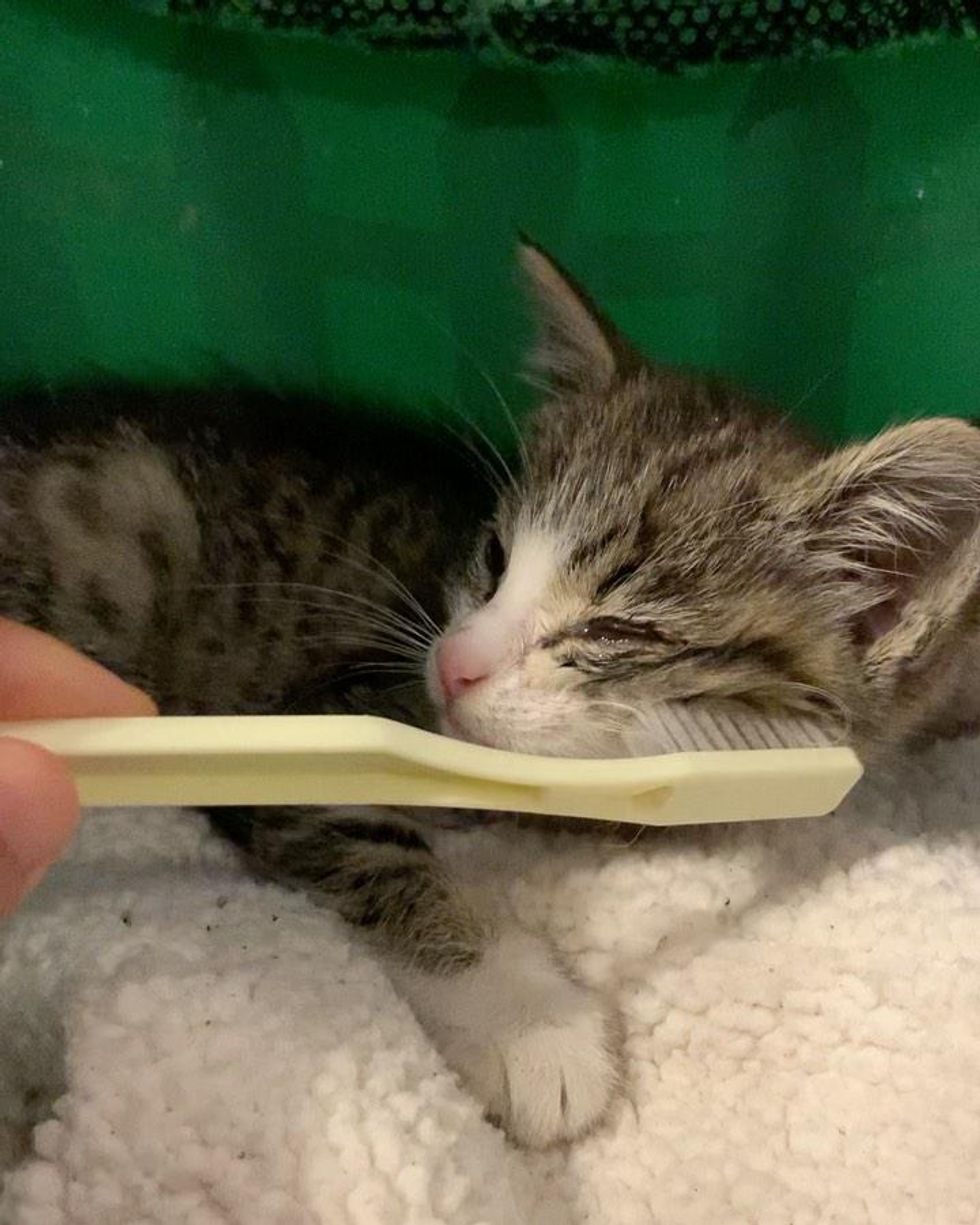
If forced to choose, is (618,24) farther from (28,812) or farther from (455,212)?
(28,812)

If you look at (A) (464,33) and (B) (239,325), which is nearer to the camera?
(A) (464,33)

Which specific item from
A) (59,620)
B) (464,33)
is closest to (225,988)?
(59,620)

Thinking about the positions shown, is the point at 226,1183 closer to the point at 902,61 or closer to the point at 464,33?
the point at 464,33

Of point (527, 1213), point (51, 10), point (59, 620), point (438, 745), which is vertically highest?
point (51, 10)

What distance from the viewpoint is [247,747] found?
2.31 ft

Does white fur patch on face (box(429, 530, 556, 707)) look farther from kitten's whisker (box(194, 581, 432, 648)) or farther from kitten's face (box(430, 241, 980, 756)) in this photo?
kitten's whisker (box(194, 581, 432, 648))

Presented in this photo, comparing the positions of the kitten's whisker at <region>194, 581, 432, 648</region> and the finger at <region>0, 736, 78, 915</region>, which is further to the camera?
the kitten's whisker at <region>194, 581, 432, 648</region>

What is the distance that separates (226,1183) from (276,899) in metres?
0.29

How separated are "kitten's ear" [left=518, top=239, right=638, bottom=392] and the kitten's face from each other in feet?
0.53

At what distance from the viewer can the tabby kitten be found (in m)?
0.95

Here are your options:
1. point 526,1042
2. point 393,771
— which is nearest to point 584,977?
point 526,1042

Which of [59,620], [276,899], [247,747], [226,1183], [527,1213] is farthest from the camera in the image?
[59,620]

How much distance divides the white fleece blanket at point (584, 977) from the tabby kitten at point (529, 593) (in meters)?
0.06

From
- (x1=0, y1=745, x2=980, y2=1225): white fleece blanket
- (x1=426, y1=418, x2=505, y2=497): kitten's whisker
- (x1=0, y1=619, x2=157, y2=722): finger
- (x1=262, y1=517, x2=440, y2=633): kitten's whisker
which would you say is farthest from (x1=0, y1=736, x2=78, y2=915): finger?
(x1=426, y1=418, x2=505, y2=497): kitten's whisker
